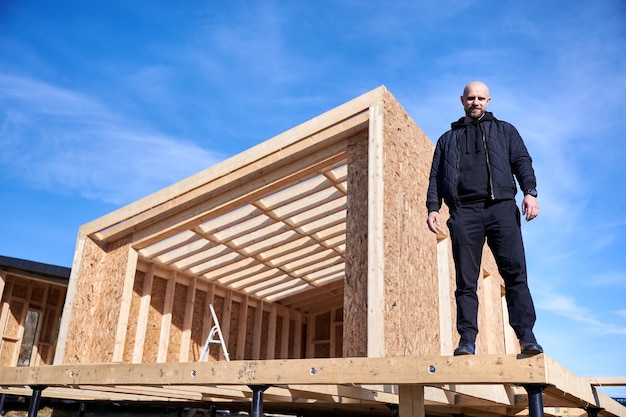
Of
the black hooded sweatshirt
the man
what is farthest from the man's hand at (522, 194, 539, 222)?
the black hooded sweatshirt

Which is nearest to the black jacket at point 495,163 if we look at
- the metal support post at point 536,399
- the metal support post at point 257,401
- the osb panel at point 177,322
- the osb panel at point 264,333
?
the metal support post at point 536,399

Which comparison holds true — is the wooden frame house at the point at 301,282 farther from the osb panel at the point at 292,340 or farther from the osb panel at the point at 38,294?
the osb panel at the point at 38,294

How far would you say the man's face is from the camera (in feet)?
13.4

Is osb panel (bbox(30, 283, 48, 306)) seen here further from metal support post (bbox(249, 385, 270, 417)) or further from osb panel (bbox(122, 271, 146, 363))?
metal support post (bbox(249, 385, 270, 417))

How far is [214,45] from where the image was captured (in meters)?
15.5

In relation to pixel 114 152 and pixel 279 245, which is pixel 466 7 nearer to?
pixel 279 245

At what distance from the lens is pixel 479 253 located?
12.9ft

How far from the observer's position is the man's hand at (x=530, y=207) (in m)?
3.72

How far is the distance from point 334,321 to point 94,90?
661 inches

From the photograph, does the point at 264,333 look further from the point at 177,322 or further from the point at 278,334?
the point at 177,322

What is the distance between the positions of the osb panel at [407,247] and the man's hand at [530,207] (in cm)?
449

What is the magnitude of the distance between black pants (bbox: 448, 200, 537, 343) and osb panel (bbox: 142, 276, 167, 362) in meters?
11.6

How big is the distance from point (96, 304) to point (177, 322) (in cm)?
377

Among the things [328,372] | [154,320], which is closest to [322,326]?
[154,320]
